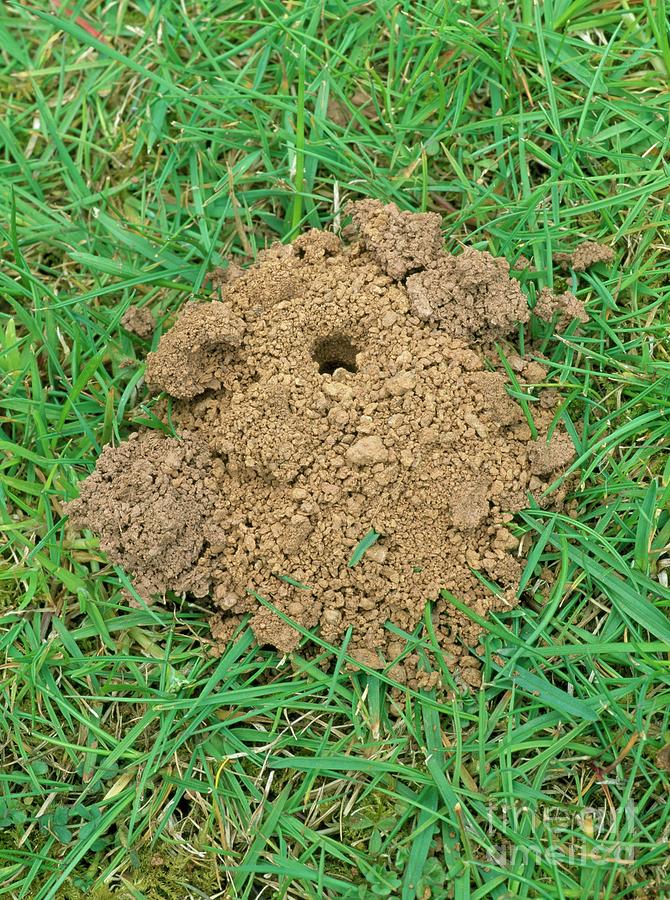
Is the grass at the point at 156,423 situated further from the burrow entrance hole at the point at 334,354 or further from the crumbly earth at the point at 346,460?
the burrow entrance hole at the point at 334,354

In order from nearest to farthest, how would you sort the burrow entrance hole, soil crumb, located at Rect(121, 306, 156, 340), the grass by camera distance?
the grass → the burrow entrance hole → soil crumb, located at Rect(121, 306, 156, 340)

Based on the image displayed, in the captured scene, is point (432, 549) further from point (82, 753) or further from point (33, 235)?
point (33, 235)

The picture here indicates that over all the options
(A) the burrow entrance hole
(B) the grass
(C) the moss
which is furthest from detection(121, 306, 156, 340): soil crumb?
(C) the moss

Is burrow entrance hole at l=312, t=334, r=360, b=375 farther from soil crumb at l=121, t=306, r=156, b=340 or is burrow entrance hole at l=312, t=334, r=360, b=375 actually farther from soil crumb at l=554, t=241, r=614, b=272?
soil crumb at l=554, t=241, r=614, b=272

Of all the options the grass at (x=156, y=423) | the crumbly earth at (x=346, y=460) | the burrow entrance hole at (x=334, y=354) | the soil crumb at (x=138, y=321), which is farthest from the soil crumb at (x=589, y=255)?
the soil crumb at (x=138, y=321)

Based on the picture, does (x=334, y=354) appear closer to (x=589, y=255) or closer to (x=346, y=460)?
(x=346, y=460)

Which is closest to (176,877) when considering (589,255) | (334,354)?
(334,354)

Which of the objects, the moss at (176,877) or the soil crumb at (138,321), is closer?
the moss at (176,877)
